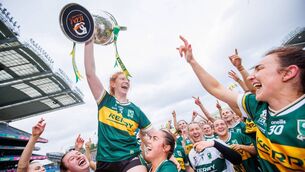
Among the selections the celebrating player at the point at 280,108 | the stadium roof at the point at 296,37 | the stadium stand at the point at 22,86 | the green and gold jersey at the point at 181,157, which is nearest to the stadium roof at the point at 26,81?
the stadium stand at the point at 22,86

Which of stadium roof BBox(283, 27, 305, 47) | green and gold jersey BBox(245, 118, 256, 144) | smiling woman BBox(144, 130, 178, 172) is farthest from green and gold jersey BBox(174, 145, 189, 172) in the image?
stadium roof BBox(283, 27, 305, 47)

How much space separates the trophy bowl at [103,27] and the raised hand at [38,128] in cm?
144

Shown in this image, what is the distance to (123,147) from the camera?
2936 millimetres

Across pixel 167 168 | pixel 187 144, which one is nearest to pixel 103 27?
pixel 167 168

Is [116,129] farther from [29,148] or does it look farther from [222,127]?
[222,127]

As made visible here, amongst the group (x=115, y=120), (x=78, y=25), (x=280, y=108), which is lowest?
(x=280, y=108)

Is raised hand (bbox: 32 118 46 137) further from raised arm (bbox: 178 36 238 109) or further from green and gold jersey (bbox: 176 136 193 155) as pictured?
green and gold jersey (bbox: 176 136 193 155)

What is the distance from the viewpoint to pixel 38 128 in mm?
2918

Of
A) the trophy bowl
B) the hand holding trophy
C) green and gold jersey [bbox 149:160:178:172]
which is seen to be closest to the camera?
green and gold jersey [bbox 149:160:178:172]

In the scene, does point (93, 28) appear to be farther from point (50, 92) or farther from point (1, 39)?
point (50, 92)

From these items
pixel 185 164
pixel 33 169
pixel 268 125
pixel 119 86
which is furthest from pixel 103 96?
pixel 185 164

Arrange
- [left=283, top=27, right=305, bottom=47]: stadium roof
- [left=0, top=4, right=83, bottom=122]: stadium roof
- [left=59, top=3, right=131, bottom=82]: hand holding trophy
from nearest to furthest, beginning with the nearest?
[left=59, top=3, right=131, bottom=82]: hand holding trophy, [left=0, top=4, right=83, bottom=122]: stadium roof, [left=283, top=27, right=305, bottom=47]: stadium roof

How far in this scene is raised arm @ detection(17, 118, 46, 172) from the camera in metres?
2.66

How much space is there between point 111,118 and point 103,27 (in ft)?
4.87
